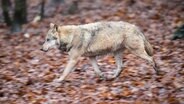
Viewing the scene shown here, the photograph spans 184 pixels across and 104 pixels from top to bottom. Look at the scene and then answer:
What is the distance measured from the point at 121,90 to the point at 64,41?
6.80 ft

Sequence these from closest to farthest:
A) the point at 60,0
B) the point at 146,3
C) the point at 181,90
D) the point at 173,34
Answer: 1. the point at 181,90
2. the point at 173,34
3. the point at 146,3
4. the point at 60,0

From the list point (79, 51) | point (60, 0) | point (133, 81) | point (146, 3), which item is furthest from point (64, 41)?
point (60, 0)

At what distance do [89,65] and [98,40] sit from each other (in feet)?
6.21

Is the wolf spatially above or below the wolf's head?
below

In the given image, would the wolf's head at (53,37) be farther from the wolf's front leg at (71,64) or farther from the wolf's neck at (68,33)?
the wolf's front leg at (71,64)

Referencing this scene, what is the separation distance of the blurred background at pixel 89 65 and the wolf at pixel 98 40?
603mm

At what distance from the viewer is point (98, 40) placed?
1026 centimetres

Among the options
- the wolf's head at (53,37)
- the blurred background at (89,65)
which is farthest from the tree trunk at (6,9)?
the wolf's head at (53,37)

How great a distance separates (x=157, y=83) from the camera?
31.1ft

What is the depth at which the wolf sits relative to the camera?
10.1 metres

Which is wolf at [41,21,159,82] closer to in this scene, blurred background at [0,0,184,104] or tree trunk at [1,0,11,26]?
blurred background at [0,0,184,104]

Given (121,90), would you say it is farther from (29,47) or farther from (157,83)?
(29,47)

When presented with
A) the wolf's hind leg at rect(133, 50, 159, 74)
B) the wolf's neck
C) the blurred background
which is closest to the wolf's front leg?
the blurred background

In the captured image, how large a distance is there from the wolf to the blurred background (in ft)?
1.98
